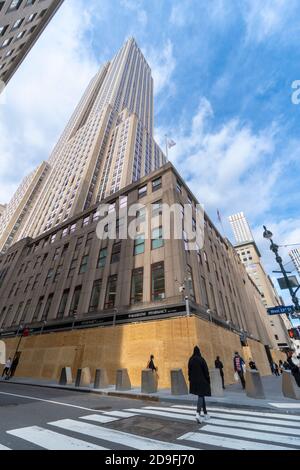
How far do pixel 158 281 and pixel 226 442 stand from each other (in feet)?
46.6

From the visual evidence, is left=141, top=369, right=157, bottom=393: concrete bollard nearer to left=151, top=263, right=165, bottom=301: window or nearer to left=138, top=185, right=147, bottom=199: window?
left=151, top=263, right=165, bottom=301: window

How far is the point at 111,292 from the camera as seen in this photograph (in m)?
20.8

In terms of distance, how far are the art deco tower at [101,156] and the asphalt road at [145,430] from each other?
50.1 metres

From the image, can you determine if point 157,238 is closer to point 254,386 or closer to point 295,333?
point 295,333

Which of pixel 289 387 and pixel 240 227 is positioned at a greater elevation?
pixel 240 227

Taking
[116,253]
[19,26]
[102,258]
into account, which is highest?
[19,26]

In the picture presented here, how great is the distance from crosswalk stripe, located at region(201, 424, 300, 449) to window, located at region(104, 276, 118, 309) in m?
15.5

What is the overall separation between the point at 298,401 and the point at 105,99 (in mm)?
102362

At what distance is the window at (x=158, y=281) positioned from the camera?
17811 mm

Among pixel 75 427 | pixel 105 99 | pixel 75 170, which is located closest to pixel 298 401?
pixel 75 427

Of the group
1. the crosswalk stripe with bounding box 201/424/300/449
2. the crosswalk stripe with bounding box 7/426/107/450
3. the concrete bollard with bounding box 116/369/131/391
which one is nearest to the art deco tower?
the concrete bollard with bounding box 116/369/131/391

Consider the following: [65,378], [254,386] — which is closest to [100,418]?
[254,386]

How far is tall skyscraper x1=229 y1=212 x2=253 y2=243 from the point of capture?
143750 millimetres
